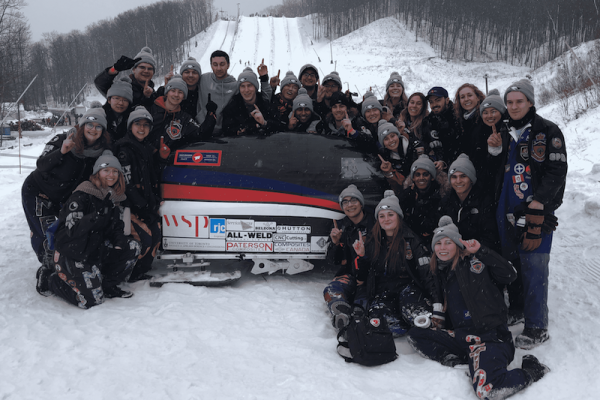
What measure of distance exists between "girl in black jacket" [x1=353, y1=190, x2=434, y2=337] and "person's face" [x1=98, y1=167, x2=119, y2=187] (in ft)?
7.50

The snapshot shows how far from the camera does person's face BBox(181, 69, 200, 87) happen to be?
448 centimetres

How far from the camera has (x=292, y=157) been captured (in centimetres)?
371

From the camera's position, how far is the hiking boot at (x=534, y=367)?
2453 mm

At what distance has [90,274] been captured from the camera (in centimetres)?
337

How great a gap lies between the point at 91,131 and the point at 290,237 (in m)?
2.15

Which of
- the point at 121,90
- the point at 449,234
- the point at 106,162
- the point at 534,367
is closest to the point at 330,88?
the point at 121,90

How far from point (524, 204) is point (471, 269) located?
0.71 m

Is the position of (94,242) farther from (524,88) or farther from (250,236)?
(524,88)

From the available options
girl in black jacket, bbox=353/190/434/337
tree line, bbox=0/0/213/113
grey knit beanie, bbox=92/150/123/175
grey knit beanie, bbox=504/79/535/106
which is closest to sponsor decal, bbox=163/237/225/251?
grey knit beanie, bbox=92/150/123/175

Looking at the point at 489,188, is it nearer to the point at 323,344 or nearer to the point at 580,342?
the point at 580,342

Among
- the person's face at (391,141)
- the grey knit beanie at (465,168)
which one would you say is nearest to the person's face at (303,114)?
the person's face at (391,141)

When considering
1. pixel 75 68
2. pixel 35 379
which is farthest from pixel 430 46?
pixel 35 379

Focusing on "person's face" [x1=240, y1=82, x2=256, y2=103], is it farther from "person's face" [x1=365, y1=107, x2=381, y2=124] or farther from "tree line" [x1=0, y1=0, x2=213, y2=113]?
"tree line" [x1=0, y1=0, x2=213, y2=113]

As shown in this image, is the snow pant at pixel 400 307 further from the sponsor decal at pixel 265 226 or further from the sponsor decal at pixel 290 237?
the sponsor decal at pixel 265 226
